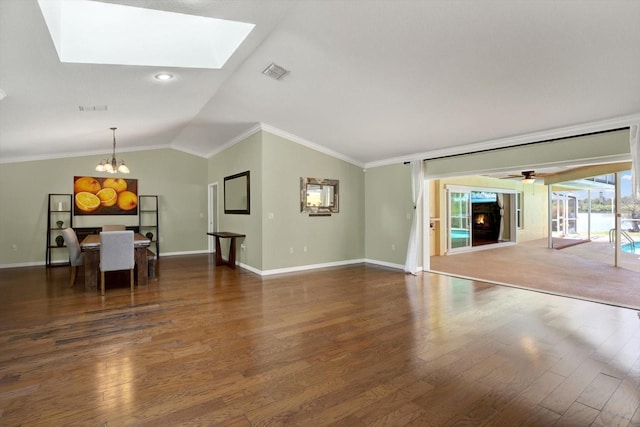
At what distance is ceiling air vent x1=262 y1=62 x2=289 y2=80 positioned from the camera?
12.1 feet

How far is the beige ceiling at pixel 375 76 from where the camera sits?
2.41 m

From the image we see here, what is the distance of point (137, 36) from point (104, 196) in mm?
5918

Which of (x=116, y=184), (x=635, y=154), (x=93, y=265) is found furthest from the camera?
(x=116, y=184)

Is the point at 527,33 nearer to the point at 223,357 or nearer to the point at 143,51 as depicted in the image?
the point at 143,51

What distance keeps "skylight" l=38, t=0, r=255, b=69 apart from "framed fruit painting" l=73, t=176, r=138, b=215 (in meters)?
5.78

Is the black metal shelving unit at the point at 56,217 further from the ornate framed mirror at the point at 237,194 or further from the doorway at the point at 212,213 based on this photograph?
the ornate framed mirror at the point at 237,194

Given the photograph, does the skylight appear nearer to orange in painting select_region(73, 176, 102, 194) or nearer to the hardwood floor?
the hardwood floor

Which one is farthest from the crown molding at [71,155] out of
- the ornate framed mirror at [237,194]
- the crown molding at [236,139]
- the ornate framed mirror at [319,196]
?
the ornate framed mirror at [319,196]

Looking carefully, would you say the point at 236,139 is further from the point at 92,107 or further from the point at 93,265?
the point at 93,265

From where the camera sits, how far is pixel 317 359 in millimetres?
2602

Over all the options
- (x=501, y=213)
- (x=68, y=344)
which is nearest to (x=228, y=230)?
(x=68, y=344)

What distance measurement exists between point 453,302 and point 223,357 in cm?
300

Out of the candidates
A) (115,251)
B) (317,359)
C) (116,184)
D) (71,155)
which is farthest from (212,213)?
(317,359)

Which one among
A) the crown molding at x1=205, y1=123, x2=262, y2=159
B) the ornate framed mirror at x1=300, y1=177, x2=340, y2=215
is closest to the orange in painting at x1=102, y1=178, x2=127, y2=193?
the crown molding at x1=205, y1=123, x2=262, y2=159
